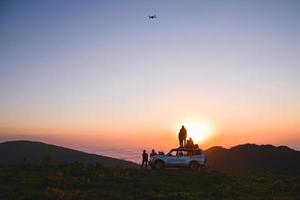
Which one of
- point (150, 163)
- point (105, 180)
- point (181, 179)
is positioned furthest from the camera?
point (150, 163)

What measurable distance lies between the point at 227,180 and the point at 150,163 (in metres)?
8.25

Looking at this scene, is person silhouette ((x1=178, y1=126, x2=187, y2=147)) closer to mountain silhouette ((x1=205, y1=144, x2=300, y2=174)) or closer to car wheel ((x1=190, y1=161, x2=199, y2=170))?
car wheel ((x1=190, y1=161, x2=199, y2=170))

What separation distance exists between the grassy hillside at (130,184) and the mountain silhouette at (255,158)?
33744mm

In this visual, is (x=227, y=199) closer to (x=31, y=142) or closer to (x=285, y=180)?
(x=285, y=180)

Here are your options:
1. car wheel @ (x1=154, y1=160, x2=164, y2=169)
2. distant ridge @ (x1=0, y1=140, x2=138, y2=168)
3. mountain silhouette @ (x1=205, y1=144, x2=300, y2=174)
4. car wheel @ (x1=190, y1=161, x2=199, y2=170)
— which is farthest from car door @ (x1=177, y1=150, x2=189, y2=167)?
distant ridge @ (x1=0, y1=140, x2=138, y2=168)

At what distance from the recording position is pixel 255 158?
223 feet

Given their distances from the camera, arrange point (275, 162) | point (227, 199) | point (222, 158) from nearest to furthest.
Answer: point (227, 199) < point (275, 162) < point (222, 158)

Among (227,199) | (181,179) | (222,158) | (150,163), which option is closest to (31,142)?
(222,158)

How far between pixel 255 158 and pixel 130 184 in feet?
154

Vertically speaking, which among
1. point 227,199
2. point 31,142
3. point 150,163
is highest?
point 31,142

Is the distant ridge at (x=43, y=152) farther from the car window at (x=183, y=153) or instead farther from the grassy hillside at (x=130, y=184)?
the grassy hillside at (x=130, y=184)

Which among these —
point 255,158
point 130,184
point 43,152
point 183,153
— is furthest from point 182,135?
point 43,152

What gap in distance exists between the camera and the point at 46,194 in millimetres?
19828

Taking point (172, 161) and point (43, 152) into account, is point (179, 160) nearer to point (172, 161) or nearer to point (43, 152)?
point (172, 161)
